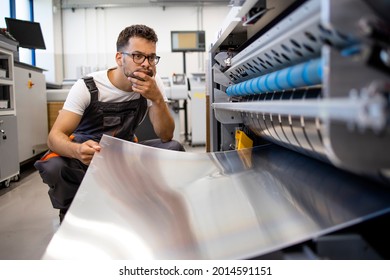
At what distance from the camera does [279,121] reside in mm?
1217

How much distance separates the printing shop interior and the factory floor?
11mm

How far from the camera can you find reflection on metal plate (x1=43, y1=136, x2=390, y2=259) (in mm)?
706

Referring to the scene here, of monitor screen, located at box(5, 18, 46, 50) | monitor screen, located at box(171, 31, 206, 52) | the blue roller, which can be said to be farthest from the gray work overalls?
Result: monitor screen, located at box(171, 31, 206, 52)

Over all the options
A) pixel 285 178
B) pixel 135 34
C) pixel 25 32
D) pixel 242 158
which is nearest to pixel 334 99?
pixel 285 178

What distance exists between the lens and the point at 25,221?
1.87m

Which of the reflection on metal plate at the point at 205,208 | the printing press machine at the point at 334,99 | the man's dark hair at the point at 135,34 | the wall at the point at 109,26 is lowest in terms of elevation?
the reflection on metal plate at the point at 205,208

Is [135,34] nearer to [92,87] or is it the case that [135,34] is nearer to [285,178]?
[92,87]

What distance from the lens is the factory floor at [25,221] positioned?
148 cm

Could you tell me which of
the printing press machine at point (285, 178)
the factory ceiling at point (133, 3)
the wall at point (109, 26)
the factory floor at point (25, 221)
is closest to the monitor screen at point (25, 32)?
the factory floor at point (25, 221)

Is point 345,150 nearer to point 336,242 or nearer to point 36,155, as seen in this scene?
point 336,242

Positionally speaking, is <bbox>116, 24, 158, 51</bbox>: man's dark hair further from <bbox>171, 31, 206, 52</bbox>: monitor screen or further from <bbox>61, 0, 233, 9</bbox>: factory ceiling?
<bbox>61, 0, 233, 9</bbox>: factory ceiling

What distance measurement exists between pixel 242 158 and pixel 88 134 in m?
0.81

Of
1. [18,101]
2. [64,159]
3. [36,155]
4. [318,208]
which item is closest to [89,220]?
[318,208]

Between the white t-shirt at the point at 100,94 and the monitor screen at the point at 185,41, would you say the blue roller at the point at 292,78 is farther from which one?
the monitor screen at the point at 185,41
